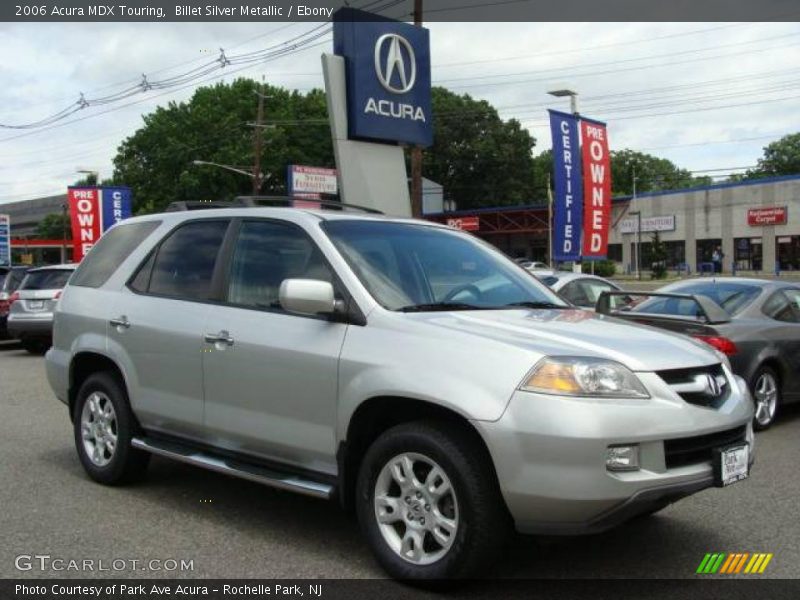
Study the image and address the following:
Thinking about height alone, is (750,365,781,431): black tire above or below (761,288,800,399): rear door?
below

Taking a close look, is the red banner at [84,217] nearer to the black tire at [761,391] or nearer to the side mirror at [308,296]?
the black tire at [761,391]

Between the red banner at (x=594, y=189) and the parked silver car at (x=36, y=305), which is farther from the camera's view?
the red banner at (x=594, y=189)

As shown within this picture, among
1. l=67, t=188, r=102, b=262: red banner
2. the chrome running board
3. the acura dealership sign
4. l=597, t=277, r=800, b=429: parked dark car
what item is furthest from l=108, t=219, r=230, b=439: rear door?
l=67, t=188, r=102, b=262: red banner

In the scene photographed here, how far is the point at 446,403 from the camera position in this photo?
3.62 meters

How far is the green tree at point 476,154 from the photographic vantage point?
74312mm

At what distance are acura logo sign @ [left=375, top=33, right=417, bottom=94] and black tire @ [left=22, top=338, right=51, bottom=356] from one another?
322 inches

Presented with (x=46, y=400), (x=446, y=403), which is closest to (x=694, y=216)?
(x=46, y=400)

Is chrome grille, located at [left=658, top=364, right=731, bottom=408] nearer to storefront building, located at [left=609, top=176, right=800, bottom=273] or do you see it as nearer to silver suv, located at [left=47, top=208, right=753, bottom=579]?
silver suv, located at [left=47, top=208, right=753, bottom=579]

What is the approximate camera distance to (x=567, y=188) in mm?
18625

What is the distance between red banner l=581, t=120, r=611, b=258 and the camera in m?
19.1

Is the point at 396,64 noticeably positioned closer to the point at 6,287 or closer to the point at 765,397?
the point at 765,397

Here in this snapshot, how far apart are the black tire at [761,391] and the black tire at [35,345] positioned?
1272 centimetres

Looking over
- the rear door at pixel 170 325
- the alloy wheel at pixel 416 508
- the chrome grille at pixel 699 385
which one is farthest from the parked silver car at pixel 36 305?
the chrome grille at pixel 699 385

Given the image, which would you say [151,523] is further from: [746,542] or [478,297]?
[746,542]
